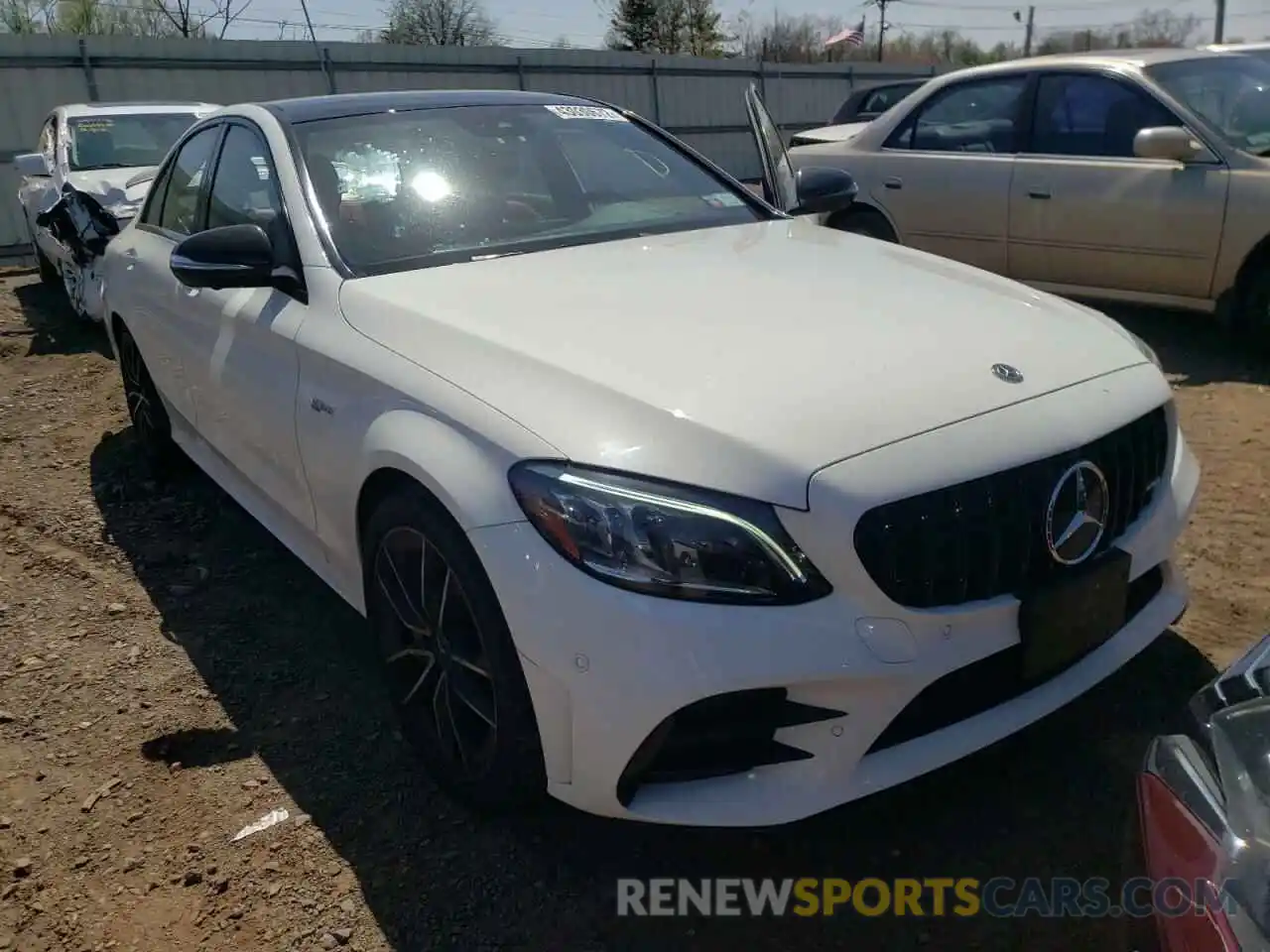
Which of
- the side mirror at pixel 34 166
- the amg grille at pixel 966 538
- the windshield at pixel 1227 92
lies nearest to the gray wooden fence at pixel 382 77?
the side mirror at pixel 34 166

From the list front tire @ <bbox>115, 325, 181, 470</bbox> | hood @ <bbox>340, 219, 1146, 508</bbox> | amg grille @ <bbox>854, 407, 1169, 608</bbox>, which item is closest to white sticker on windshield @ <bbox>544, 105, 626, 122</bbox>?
hood @ <bbox>340, 219, 1146, 508</bbox>

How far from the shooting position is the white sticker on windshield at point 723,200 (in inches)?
146

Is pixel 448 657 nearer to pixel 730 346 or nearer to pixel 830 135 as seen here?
pixel 730 346

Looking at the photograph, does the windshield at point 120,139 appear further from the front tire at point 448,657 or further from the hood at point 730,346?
the front tire at point 448,657

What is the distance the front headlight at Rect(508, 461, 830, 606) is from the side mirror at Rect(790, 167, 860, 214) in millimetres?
2277

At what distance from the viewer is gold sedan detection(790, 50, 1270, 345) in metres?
5.34

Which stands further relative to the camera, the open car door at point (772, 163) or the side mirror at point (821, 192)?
the open car door at point (772, 163)

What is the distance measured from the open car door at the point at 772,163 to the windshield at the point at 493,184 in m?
0.69

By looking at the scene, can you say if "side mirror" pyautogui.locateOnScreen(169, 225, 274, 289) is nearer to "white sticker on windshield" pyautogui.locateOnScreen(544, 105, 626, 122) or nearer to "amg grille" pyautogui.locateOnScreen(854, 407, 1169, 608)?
"white sticker on windshield" pyautogui.locateOnScreen(544, 105, 626, 122)

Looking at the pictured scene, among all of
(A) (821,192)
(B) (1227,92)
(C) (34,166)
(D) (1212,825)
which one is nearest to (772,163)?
(A) (821,192)

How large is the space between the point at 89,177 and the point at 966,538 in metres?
7.95

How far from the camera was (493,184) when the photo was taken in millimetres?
3309

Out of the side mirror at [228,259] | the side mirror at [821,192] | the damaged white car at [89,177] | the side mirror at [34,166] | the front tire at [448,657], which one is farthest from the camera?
the side mirror at [34,166]

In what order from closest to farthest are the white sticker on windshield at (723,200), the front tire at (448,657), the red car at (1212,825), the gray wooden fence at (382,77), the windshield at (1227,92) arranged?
the red car at (1212,825), the front tire at (448,657), the white sticker on windshield at (723,200), the windshield at (1227,92), the gray wooden fence at (382,77)
